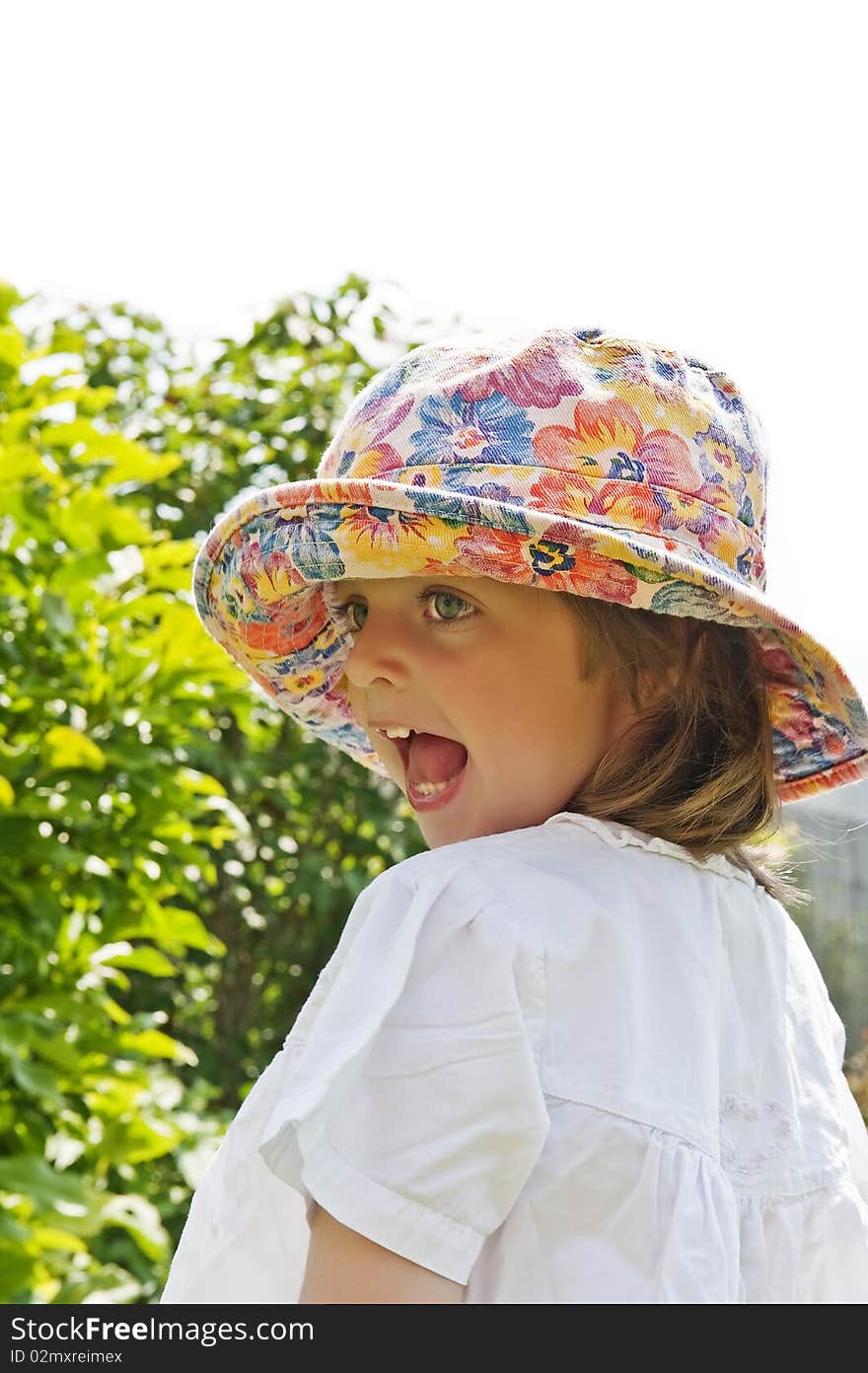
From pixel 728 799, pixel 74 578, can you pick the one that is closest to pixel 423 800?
pixel 728 799

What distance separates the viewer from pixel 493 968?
983 mm

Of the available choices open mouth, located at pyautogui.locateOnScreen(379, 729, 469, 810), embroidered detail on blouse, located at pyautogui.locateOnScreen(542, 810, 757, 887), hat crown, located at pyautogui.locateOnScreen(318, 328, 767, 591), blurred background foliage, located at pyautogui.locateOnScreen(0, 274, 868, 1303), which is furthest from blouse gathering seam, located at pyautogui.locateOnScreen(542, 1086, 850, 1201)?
blurred background foliage, located at pyautogui.locateOnScreen(0, 274, 868, 1303)

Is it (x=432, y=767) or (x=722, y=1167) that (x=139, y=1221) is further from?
(x=722, y=1167)

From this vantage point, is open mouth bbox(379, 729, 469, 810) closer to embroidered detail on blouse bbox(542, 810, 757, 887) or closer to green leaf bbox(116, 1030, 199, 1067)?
embroidered detail on blouse bbox(542, 810, 757, 887)

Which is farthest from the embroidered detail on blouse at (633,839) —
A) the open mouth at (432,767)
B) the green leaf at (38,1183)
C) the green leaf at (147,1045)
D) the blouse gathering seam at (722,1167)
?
the green leaf at (147,1045)

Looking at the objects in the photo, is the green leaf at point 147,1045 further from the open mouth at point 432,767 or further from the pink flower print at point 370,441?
the pink flower print at point 370,441

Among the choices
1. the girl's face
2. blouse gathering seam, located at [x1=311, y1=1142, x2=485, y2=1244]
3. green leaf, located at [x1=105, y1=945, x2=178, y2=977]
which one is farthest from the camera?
green leaf, located at [x1=105, y1=945, x2=178, y2=977]

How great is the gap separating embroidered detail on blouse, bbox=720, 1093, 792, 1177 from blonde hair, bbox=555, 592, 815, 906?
0.22 meters

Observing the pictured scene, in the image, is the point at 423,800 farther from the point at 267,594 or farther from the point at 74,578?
the point at 74,578

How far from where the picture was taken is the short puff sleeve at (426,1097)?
93cm

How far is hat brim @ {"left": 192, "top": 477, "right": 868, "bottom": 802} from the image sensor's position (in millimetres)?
1151

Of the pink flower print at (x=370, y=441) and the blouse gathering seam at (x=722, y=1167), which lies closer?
the blouse gathering seam at (x=722, y=1167)

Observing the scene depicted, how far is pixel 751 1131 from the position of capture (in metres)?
1.13

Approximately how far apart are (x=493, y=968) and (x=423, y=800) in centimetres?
32
